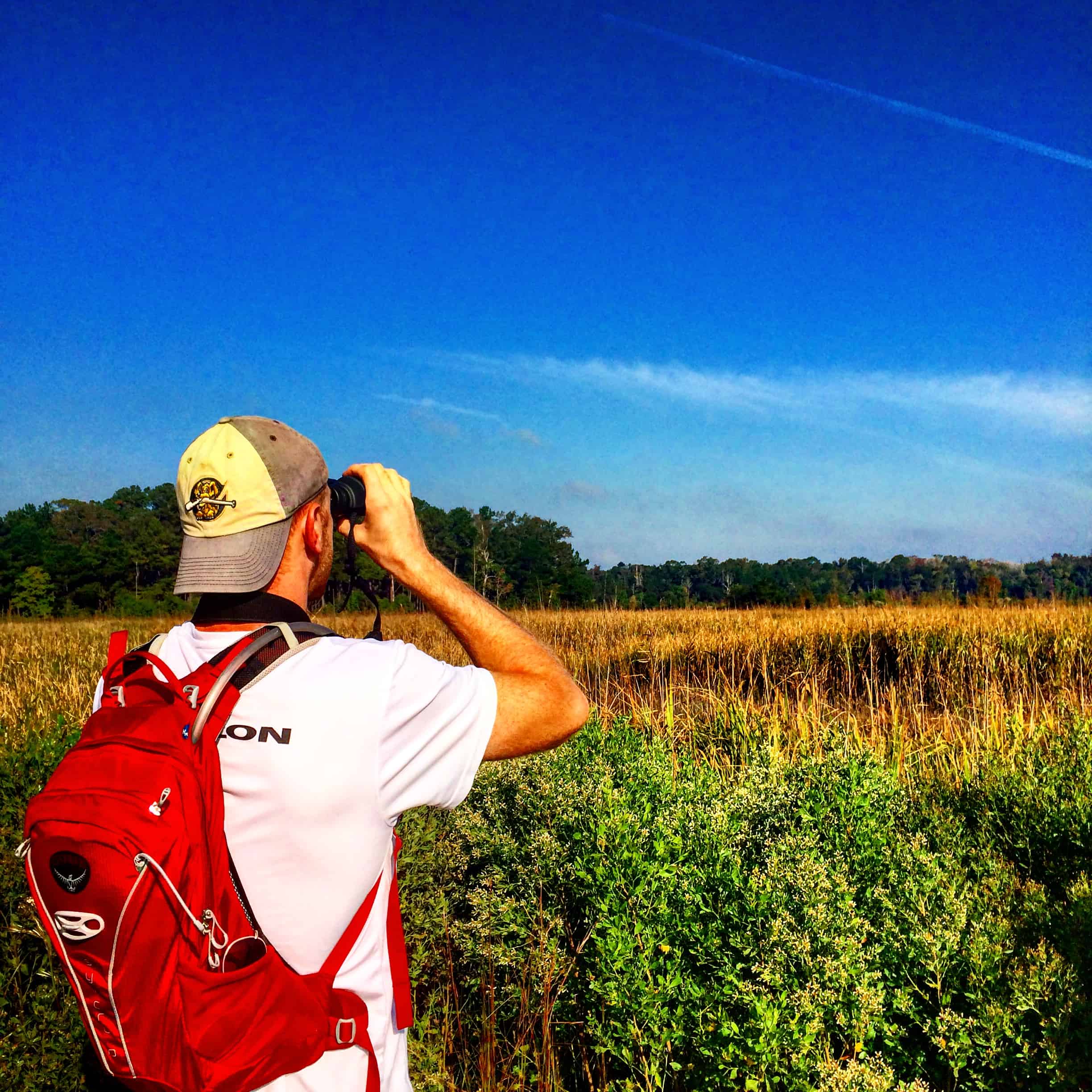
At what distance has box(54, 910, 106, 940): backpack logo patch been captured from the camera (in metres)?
1.28

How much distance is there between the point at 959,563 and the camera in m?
53.3

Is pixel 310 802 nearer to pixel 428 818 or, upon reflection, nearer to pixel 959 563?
pixel 428 818

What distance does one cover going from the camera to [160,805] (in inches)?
51.3

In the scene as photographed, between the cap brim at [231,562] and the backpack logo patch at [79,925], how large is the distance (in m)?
0.57

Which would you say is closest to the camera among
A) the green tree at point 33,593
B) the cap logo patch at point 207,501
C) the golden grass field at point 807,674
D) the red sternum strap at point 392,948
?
the red sternum strap at point 392,948

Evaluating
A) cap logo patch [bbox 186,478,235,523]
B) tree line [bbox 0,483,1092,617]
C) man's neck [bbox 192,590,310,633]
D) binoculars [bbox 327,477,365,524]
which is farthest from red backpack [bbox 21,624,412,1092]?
tree line [bbox 0,483,1092,617]

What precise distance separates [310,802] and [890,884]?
10.2ft

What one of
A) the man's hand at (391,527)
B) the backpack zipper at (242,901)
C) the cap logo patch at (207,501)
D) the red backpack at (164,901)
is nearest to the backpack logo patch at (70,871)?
the red backpack at (164,901)

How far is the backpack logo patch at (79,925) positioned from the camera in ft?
4.20

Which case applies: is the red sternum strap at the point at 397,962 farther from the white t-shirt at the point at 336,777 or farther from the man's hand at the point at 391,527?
the man's hand at the point at 391,527

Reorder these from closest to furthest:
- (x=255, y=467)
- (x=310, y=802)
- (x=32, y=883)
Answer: (x=32, y=883) → (x=310, y=802) → (x=255, y=467)

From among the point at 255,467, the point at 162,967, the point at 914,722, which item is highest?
the point at 255,467

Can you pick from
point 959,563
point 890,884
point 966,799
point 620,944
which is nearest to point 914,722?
point 966,799

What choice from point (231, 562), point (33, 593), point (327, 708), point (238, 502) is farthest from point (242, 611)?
point (33, 593)
